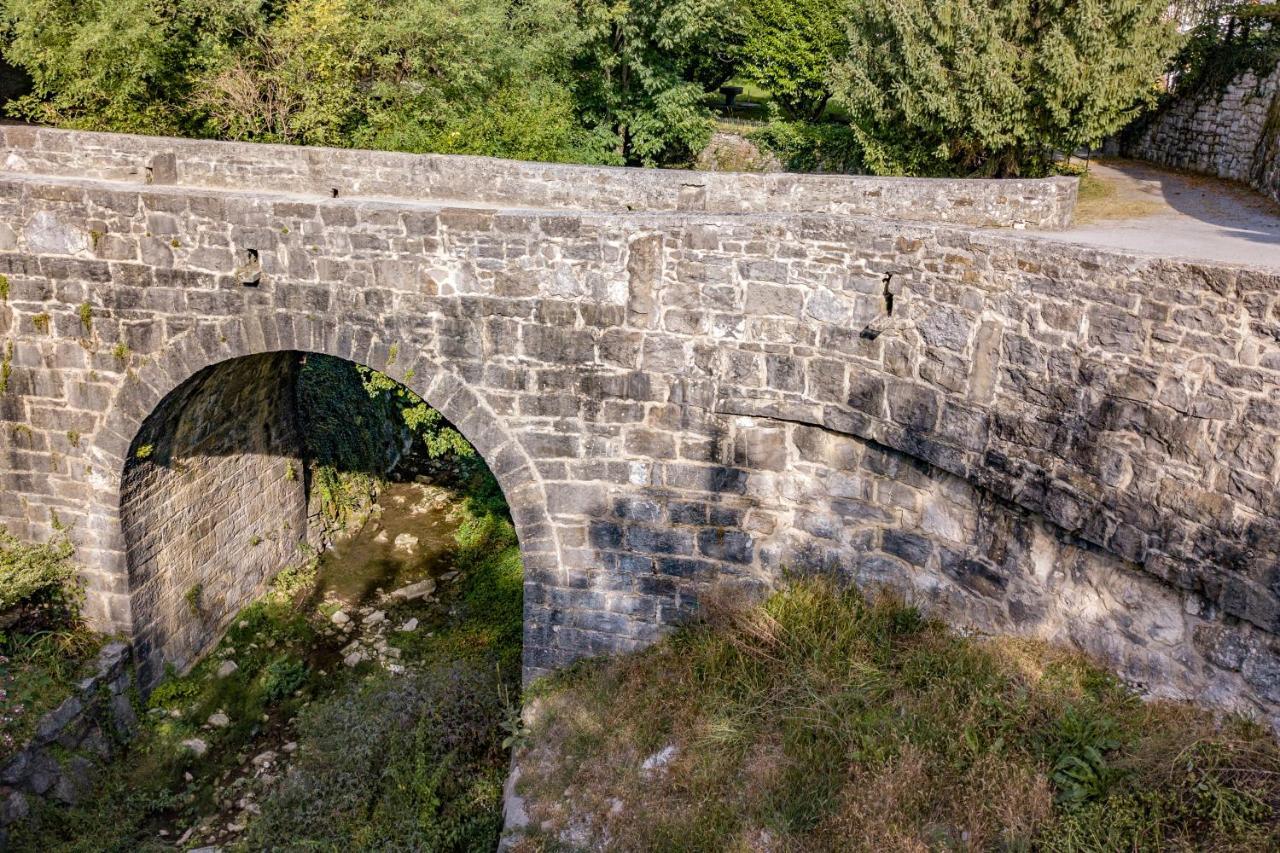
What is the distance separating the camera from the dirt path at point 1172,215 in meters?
7.65

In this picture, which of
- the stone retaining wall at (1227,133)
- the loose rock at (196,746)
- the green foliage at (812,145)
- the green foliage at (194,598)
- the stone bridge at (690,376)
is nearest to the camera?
the stone bridge at (690,376)

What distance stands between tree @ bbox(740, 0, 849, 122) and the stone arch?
18.4 m

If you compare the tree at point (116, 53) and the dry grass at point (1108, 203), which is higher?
the tree at point (116, 53)

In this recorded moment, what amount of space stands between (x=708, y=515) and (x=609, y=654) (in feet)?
5.23

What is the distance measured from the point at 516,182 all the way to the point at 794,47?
56.5 feet

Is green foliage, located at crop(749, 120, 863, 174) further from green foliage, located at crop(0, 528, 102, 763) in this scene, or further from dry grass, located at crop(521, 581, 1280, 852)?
green foliage, located at crop(0, 528, 102, 763)

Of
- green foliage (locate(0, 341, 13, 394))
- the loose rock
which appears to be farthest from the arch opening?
green foliage (locate(0, 341, 13, 394))

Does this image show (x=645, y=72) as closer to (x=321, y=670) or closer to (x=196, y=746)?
(x=321, y=670)

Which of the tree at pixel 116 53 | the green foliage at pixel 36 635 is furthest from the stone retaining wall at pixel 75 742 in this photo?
the tree at pixel 116 53

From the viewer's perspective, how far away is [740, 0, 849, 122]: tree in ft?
76.9

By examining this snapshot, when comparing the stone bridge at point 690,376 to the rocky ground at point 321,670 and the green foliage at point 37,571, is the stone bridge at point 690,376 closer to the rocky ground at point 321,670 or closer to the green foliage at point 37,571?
the green foliage at point 37,571

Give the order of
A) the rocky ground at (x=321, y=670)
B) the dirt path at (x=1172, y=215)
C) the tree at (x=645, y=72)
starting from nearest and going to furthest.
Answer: the dirt path at (x=1172, y=215), the rocky ground at (x=321, y=670), the tree at (x=645, y=72)

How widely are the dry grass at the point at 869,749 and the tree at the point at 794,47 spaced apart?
63.0 ft

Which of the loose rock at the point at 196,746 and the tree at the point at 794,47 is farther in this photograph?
the tree at the point at 794,47
